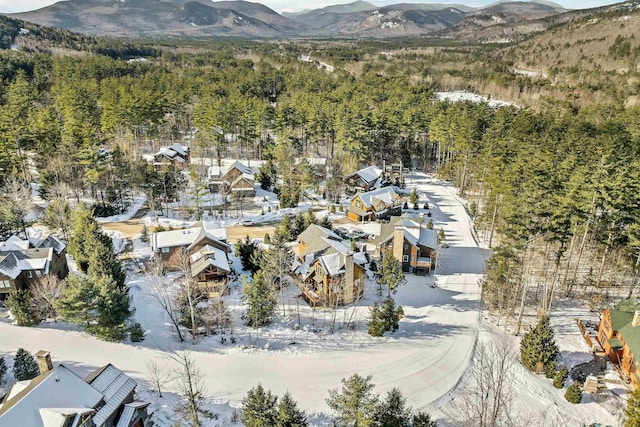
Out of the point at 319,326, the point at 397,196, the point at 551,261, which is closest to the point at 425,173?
the point at 397,196

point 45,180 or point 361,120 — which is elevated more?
point 361,120

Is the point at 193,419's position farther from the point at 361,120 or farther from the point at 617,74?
the point at 617,74

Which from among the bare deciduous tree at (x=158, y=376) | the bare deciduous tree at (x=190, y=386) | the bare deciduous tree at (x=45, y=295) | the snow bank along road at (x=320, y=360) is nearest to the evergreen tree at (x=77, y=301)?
the snow bank along road at (x=320, y=360)

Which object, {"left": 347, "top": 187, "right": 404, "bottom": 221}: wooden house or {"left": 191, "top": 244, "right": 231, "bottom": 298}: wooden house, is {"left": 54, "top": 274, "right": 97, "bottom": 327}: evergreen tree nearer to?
{"left": 191, "top": 244, "right": 231, "bottom": 298}: wooden house

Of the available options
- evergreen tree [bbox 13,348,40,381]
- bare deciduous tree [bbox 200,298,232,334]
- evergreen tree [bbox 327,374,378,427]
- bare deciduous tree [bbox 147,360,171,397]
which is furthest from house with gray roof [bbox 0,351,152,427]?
evergreen tree [bbox 327,374,378,427]

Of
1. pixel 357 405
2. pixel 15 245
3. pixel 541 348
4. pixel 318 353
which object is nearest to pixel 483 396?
pixel 541 348

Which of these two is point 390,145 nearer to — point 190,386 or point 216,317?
point 216,317
